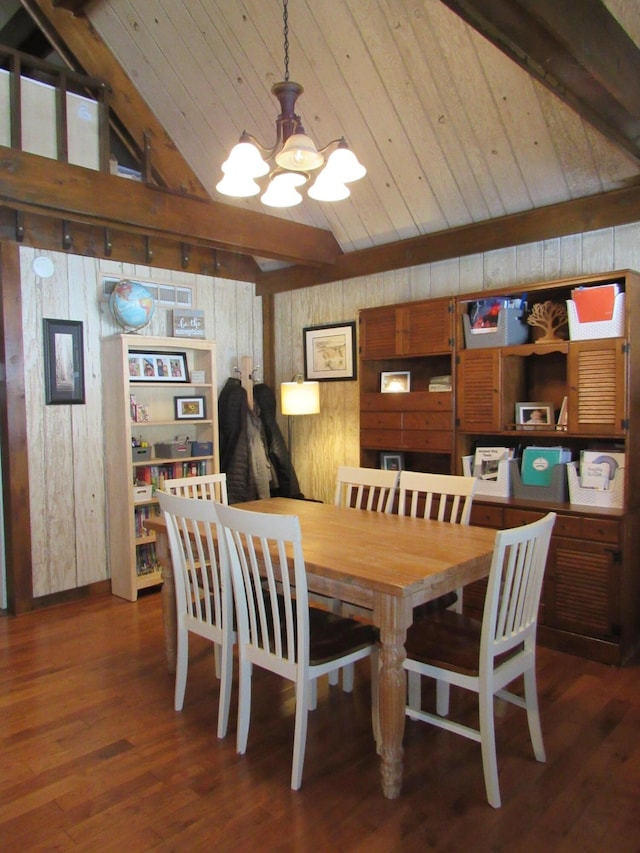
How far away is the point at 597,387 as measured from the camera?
298 cm

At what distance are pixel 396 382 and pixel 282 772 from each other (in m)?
2.58

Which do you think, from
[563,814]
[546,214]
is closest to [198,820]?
[563,814]

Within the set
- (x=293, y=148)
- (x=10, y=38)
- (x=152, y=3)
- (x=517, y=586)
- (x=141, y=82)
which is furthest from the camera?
(x=10, y=38)

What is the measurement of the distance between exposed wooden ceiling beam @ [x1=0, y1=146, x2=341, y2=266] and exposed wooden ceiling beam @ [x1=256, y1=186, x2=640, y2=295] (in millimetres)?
289

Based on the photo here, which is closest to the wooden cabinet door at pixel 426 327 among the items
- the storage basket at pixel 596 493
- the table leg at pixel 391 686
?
the storage basket at pixel 596 493

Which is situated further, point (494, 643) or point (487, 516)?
point (487, 516)

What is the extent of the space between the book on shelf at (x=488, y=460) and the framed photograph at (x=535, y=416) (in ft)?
0.59

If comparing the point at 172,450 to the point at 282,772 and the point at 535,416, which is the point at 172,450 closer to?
the point at 535,416

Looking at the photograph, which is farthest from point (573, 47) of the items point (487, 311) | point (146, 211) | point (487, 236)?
point (146, 211)

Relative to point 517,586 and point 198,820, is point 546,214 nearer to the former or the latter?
point 517,586

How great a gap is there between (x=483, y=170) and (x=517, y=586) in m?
2.48

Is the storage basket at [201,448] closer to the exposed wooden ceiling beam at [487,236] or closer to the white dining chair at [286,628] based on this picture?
the exposed wooden ceiling beam at [487,236]

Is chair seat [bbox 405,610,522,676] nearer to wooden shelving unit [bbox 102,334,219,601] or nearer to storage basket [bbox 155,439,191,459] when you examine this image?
wooden shelving unit [bbox 102,334,219,601]

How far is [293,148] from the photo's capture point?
6.91 ft
